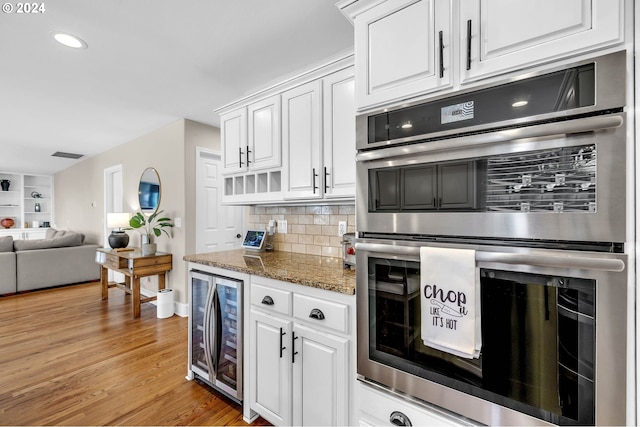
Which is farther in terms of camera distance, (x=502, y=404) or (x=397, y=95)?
(x=397, y=95)

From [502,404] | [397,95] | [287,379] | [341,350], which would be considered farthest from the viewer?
[287,379]

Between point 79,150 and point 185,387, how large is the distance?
17.4ft

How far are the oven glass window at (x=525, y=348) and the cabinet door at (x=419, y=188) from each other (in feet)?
0.76

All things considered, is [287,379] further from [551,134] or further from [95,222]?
[95,222]

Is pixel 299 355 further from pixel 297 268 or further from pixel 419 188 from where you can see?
pixel 419 188

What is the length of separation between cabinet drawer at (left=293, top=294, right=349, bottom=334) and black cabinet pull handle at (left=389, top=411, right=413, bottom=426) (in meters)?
0.37

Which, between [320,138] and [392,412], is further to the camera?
[320,138]

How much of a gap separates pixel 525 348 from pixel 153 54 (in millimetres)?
A: 2840

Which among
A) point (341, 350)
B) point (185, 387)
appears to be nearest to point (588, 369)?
point (341, 350)

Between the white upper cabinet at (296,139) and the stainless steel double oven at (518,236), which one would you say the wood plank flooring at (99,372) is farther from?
the white upper cabinet at (296,139)

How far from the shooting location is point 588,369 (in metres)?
0.86

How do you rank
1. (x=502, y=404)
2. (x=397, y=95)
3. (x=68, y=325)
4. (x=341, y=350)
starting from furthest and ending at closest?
1. (x=68, y=325)
2. (x=341, y=350)
3. (x=397, y=95)
4. (x=502, y=404)

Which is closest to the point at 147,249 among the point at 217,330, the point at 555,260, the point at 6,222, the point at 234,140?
the point at 234,140

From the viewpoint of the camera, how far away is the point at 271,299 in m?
1.69
